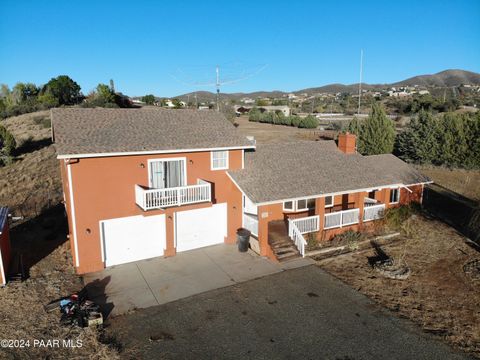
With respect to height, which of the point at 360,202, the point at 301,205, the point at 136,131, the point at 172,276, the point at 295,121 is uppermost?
the point at 136,131

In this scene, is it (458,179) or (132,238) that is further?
(458,179)

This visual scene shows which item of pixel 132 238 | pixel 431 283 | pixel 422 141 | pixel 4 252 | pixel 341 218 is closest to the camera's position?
pixel 4 252

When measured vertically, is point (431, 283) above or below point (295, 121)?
below

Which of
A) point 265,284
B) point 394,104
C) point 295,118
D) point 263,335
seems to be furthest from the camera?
point 394,104

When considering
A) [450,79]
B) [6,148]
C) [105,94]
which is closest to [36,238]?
[6,148]

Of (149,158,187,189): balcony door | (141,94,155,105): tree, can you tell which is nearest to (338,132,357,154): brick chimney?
(149,158,187,189): balcony door

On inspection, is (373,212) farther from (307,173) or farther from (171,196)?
(171,196)

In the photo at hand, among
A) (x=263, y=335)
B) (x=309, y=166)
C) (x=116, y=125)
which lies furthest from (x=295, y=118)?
(x=263, y=335)

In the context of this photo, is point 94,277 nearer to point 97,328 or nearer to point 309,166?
point 97,328
